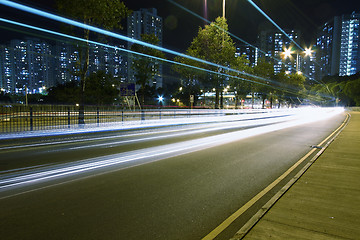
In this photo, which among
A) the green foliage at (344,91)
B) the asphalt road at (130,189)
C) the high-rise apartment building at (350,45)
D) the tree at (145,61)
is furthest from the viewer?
the high-rise apartment building at (350,45)

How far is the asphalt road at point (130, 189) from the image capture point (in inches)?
134

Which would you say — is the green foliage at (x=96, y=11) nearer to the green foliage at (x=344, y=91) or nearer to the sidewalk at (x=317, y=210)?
the sidewalk at (x=317, y=210)

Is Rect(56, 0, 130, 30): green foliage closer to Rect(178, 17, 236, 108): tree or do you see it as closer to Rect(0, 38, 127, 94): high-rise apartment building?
Rect(178, 17, 236, 108): tree

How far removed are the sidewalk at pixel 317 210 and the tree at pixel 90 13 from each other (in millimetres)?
14999

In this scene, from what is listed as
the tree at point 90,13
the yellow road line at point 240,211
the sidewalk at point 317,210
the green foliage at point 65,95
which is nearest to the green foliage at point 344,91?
the green foliage at point 65,95

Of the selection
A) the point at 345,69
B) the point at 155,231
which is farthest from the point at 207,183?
the point at 345,69

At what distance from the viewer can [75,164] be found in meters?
6.83

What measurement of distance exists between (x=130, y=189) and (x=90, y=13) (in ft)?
49.7

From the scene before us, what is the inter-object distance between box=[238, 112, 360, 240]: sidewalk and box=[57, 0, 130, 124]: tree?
15.0m

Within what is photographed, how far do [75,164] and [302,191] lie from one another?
578cm

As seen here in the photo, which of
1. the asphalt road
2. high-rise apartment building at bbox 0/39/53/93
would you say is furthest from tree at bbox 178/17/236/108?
high-rise apartment building at bbox 0/39/53/93

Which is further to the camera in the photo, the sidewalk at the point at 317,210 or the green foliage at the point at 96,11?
the green foliage at the point at 96,11

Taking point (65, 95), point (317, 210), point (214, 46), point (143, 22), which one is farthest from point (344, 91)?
point (143, 22)

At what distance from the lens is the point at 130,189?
16.1 ft
